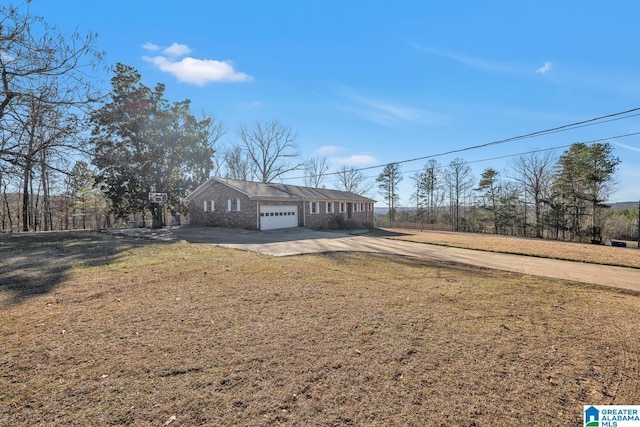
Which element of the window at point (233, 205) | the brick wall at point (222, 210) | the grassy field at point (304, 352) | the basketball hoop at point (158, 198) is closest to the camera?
the grassy field at point (304, 352)

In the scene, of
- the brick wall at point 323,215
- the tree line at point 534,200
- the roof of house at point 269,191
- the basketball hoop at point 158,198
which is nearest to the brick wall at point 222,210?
the roof of house at point 269,191

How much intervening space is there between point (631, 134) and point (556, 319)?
53.9ft

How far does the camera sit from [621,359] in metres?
3.15

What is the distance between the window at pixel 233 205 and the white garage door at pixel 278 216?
1.95 meters

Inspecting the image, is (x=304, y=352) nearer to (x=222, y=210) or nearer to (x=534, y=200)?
(x=222, y=210)

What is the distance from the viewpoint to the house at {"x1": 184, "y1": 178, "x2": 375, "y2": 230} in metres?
19.7

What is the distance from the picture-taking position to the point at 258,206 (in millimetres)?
19266

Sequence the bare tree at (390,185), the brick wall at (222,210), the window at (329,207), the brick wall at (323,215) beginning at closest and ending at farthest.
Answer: the brick wall at (222,210), the brick wall at (323,215), the window at (329,207), the bare tree at (390,185)

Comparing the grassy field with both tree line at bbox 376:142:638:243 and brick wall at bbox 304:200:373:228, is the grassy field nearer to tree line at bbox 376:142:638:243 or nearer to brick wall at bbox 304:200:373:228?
brick wall at bbox 304:200:373:228

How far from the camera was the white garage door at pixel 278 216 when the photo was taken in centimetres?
1973

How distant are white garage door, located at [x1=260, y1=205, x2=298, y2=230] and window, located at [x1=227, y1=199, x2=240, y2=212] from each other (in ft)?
6.40

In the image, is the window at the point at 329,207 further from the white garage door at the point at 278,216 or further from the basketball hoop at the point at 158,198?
the basketball hoop at the point at 158,198

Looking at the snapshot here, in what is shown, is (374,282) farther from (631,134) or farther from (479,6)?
(631,134)

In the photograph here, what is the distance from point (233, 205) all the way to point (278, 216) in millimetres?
3255
